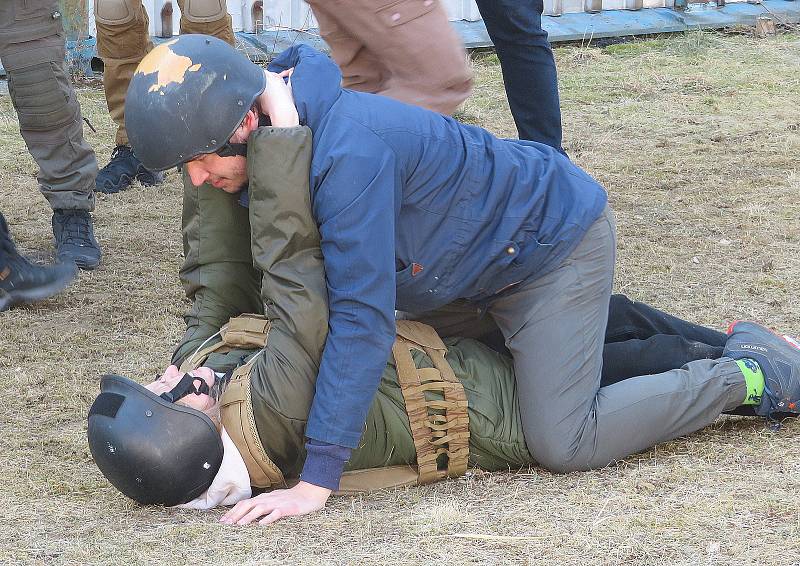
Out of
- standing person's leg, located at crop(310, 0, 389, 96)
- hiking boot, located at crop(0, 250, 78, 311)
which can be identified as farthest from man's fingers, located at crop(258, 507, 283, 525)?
hiking boot, located at crop(0, 250, 78, 311)

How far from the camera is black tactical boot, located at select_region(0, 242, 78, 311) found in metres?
4.32

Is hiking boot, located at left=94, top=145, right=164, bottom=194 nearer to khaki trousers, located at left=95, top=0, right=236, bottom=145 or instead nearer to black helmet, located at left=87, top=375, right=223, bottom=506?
khaki trousers, located at left=95, top=0, right=236, bottom=145

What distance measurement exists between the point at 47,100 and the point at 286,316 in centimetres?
235

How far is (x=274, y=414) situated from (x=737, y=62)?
6598mm

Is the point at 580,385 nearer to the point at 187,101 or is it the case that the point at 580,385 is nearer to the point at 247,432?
the point at 247,432

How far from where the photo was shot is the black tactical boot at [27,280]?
432cm

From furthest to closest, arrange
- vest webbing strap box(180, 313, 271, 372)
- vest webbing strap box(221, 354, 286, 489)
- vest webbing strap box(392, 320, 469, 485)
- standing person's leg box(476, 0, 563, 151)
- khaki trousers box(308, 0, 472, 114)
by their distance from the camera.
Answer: standing person's leg box(476, 0, 563, 151)
khaki trousers box(308, 0, 472, 114)
vest webbing strap box(180, 313, 271, 372)
vest webbing strap box(392, 320, 469, 485)
vest webbing strap box(221, 354, 286, 489)

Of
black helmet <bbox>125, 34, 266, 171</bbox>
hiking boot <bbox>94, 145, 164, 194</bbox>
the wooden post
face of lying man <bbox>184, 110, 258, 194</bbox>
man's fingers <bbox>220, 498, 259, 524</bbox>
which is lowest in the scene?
hiking boot <bbox>94, 145, 164, 194</bbox>

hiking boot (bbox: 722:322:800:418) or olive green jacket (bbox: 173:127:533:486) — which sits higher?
olive green jacket (bbox: 173:127:533:486)

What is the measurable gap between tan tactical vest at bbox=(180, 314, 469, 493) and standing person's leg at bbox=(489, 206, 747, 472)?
0.21 m

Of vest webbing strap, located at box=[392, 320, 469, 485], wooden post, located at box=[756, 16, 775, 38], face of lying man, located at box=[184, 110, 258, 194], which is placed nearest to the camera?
face of lying man, located at box=[184, 110, 258, 194]

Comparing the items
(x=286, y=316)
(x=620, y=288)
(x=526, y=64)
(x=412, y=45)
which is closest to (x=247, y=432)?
(x=286, y=316)

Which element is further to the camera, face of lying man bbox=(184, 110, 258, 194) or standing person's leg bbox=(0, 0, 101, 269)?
standing person's leg bbox=(0, 0, 101, 269)

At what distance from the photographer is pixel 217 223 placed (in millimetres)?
3215
